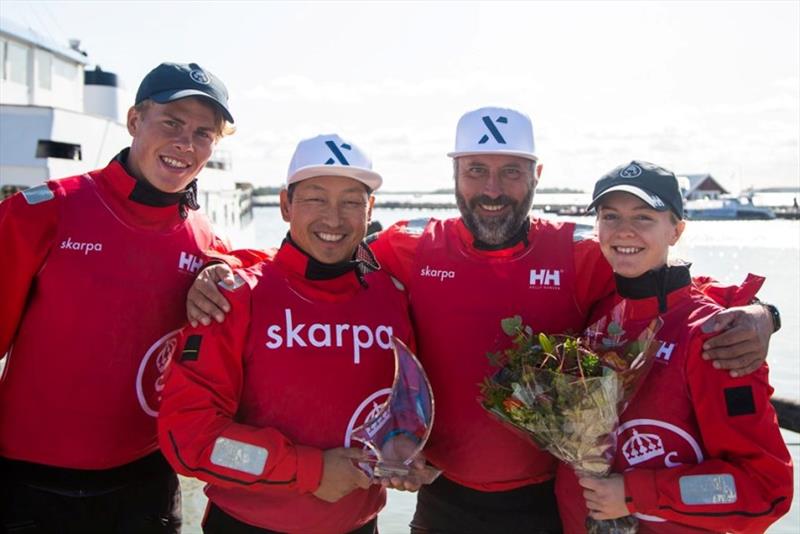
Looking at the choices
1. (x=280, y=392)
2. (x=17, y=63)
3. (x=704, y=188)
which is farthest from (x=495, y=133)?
(x=704, y=188)

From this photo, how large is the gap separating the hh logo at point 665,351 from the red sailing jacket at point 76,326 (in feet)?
6.69

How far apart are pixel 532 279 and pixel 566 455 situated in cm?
102

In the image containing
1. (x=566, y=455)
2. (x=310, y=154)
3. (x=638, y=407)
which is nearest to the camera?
(x=566, y=455)

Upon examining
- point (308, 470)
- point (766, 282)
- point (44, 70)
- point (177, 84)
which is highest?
point (44, 70)

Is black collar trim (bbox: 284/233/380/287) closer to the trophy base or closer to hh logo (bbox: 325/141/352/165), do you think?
hh logo (bbox: 325/141/352/165)

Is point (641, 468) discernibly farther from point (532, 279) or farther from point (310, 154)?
point (310, 154)

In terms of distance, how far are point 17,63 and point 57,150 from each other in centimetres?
649

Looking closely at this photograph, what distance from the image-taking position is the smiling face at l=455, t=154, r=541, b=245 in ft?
11.5

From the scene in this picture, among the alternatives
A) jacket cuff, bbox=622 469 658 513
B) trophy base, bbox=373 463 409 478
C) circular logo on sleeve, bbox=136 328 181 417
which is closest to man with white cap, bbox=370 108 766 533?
jacket cuff, bbox=622 469 658 513

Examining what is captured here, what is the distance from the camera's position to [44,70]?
74.2ft

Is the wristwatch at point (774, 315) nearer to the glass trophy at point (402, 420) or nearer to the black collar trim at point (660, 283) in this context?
the black collar trim at point (660, 283)

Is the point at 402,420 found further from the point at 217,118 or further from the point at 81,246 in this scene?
the point at 217,118

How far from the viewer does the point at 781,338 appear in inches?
793

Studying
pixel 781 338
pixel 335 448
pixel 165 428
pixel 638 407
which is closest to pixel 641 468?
pixel 638 407
